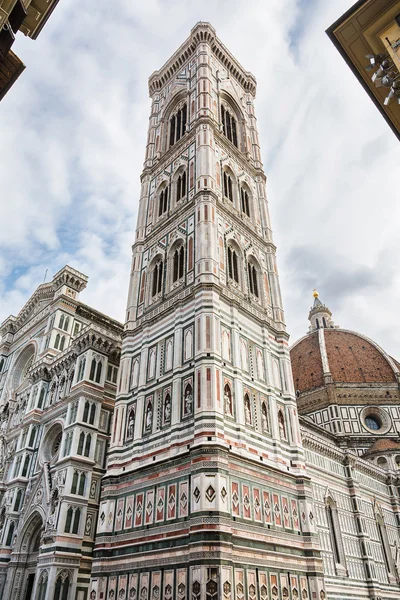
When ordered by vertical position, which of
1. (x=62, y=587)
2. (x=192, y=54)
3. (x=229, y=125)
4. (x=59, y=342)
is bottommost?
(x=62, y=587)

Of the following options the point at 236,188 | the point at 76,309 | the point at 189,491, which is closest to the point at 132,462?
the point at 189,491

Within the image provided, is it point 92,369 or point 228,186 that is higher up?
point 228,186

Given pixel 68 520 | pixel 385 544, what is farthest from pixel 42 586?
pixel 385 544

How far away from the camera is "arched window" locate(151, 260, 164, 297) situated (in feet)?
78.1

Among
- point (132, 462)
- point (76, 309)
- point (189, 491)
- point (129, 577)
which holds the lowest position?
point (129, 577)

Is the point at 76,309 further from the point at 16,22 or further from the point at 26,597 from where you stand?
the point at 16,22

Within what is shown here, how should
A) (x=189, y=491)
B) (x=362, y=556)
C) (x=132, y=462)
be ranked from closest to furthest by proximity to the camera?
1. (x=189, y=491)
2. (x=132, y=462)
3. (x=362, y=556)

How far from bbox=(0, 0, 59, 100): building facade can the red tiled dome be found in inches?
1908

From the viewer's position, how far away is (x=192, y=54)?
3341cm

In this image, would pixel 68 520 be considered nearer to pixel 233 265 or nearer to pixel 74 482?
pixel 74 482

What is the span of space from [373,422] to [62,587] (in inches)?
1426

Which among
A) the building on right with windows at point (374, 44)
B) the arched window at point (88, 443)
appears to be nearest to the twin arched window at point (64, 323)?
the arched window at point (88, 443)

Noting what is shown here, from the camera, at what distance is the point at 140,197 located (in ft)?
95.3

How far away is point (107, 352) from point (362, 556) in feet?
60.6
